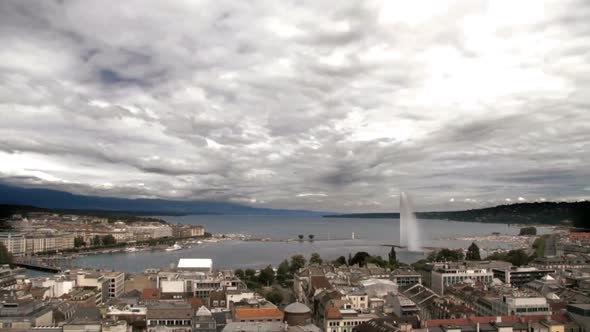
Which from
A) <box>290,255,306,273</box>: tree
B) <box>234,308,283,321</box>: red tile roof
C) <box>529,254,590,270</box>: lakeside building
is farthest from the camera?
<box>290,255,306,273</box>: tree

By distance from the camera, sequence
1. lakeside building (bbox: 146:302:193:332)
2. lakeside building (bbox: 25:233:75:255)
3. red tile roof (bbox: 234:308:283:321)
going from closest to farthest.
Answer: lakeside building (bbox: 146:302:193:332) → red tile roof (bbox: 234:308:283:321) → lakeside building (bbox: 25:233:75:255)

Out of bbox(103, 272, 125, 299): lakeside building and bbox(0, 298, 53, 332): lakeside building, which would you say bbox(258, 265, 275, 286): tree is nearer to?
bbox(103, 272, 125, 299): lakeside building

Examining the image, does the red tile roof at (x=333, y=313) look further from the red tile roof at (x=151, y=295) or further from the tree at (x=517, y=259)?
the tree at (x=517, y=259)

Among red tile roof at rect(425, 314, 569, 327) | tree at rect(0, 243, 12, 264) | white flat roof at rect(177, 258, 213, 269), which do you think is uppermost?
white flat roof at rect(177, 258, 213, 269)

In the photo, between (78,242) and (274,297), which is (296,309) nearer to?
(274,297)

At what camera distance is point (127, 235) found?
5157 inches

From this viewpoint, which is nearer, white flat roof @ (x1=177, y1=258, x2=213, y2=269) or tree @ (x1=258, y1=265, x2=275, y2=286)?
white flat roof @ (x1=177, y1=258, x2=213, y2=269)

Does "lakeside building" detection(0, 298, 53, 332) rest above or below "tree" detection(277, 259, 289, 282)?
above

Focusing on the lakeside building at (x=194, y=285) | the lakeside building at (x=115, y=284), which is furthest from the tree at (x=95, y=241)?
the lakeside building at (x=194, y=285)

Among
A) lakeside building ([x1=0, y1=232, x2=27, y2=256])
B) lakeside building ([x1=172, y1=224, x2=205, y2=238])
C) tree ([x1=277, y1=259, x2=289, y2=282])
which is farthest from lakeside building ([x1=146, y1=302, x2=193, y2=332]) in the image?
lakeside building ([x1=172, y1=224, x2=205, y2=238])

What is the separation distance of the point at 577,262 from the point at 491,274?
1821cm

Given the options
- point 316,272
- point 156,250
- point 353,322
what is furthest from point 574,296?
point 156,250

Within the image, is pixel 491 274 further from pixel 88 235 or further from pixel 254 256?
pixel 88 235

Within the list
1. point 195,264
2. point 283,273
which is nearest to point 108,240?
point 195,264
